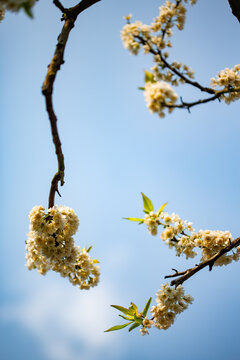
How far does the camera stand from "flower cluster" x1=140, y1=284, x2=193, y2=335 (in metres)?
2.81

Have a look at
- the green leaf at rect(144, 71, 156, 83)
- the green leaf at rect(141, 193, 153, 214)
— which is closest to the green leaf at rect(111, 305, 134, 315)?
the green leaf at rect(141, 193, 153, 214)

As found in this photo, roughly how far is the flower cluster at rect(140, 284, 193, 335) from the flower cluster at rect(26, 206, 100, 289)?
104cm

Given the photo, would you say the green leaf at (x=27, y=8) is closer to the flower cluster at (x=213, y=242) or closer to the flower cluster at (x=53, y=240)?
the flower cluster at (x=53, y=240)

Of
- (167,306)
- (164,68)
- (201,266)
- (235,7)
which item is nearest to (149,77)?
(164,68)

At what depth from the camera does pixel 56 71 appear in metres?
2.15

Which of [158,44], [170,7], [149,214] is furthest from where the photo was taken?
[149,214]

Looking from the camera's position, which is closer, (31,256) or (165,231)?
(165,231)

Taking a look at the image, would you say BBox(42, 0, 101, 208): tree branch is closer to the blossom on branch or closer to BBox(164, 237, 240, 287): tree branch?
the blossom on branch

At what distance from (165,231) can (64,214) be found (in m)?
1.19

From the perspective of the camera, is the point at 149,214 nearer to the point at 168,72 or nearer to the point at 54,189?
the point at 54,189

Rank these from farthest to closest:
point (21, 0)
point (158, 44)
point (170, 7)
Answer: point (170, 7), point (158, 44), point (21, 0)

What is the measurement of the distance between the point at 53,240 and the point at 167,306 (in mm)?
1419

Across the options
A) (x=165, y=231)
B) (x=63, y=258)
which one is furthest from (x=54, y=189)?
(x=165, y=231)

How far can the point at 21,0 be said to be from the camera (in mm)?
1404
